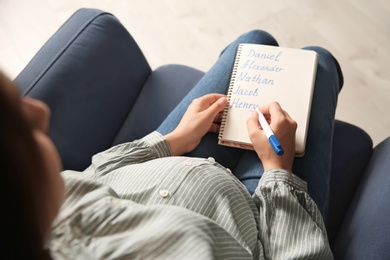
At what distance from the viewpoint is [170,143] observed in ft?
2.56

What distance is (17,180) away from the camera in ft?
1.03

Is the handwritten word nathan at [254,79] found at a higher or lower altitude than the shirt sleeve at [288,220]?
higher

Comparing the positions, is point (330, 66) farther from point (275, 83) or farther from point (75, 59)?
point (75, 59)

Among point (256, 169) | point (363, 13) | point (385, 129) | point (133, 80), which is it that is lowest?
point (385, 129)

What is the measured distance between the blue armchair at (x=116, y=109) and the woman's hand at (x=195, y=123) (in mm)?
164

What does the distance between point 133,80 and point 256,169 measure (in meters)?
0.40

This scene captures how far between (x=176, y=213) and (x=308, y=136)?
0.38m

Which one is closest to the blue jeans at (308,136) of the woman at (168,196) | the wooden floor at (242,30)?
the woman at (168,196)

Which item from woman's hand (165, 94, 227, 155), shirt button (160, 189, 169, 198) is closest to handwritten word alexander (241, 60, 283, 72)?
woman's hand (165, 94, 227, 155)

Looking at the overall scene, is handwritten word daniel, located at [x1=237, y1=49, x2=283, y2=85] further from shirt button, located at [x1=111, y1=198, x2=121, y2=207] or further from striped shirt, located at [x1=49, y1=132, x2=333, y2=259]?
shirt button, located at [x1=111, y1=198, x2=121, y2=207]

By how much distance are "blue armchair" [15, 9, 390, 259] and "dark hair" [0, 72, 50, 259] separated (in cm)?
48

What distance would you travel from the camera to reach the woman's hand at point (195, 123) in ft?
2.58

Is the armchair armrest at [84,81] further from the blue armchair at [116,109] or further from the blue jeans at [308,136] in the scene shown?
the blue jeans at [308,136]

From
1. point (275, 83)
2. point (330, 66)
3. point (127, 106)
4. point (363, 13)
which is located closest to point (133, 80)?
point (127, 106)
